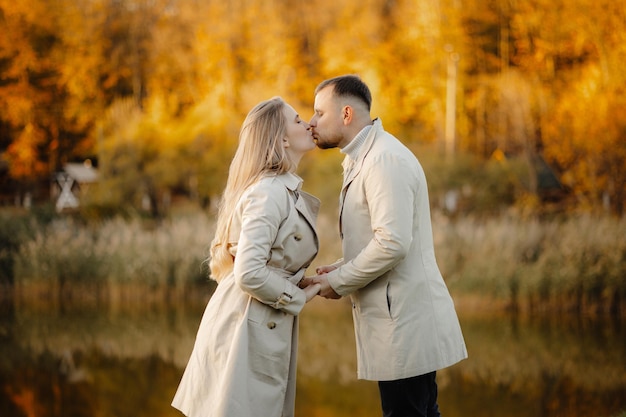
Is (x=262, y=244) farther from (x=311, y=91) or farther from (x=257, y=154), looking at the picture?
(x=311, y=91)

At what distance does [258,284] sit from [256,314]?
15 cm

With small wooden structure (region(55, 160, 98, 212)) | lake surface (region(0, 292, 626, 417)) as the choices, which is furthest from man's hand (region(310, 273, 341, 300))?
small wooden structure (region(55, 160, 98, 212))

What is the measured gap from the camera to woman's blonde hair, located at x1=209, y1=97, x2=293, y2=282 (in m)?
2.90

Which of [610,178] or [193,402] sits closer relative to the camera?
[193,402]

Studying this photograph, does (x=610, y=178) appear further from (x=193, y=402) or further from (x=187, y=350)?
(x=193, y=402)

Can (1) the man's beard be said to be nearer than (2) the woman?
No

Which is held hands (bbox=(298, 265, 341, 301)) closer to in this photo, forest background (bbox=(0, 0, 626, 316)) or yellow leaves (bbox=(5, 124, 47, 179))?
forest background (bbox=(0, 0, 626, 316))

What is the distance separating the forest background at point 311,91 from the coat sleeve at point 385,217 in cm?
969

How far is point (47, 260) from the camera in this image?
10438 millimetres

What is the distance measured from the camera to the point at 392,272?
2.97 metres

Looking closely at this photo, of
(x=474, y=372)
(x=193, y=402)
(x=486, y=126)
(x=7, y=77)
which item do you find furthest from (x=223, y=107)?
(x=193, y=402)

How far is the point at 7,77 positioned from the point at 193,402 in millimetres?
15993

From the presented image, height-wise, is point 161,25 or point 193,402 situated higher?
point 161,25

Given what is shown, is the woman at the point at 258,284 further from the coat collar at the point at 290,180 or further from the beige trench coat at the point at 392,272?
the beige trench coat at the point at 392,272
